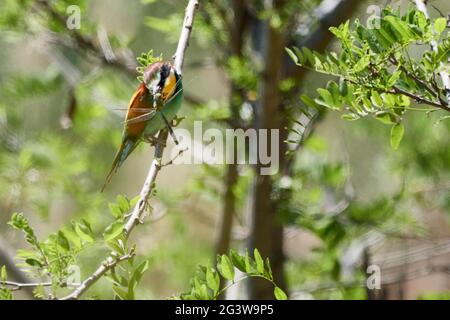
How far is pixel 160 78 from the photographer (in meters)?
0.84

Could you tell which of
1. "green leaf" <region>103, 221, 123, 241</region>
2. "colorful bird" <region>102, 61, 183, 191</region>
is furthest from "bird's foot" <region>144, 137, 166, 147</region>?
"green leaf" <region>103, 221, 123, 241</region>

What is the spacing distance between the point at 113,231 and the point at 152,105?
14cm

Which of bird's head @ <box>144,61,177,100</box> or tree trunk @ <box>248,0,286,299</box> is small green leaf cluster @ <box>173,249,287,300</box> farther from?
tree trunk @ <box>248,0,286,299</box>

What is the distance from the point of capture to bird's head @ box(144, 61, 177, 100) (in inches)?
32.4

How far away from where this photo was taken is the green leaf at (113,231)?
81cm

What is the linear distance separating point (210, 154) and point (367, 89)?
0.89 meters

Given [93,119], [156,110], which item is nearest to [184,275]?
[93,119]

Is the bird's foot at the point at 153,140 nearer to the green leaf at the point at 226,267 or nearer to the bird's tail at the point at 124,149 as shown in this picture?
the bird's tail at the point at 124,149

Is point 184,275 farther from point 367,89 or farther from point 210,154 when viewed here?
point 367,89

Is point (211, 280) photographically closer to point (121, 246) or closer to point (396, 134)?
point (121, 246)

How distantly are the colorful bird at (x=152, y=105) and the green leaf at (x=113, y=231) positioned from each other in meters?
0.12

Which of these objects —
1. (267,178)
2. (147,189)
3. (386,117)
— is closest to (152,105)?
(147,189)

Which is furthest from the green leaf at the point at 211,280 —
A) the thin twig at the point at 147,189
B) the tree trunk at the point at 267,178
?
the tree trunk at the point at 267,178

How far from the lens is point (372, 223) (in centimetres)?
155
